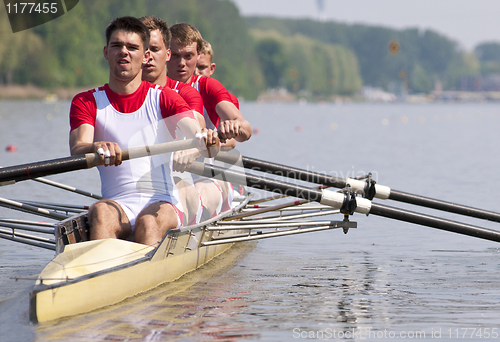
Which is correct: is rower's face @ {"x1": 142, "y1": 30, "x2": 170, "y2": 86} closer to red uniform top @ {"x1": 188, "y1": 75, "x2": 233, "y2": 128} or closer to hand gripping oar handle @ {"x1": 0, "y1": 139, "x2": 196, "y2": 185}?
red uniform top @ {"x1": 188, "y1": 75, "x2": 233, "y2": 128}

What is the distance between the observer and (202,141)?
205 inches

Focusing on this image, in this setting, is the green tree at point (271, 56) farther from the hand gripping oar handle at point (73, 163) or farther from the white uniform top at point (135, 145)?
the hand gripping oar handle at point (73, 163)

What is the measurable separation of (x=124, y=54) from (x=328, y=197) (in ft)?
7.18

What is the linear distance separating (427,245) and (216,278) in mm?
3370

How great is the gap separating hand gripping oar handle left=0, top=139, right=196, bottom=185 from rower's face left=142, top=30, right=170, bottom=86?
1.19 meters

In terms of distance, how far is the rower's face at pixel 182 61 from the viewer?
6.88m

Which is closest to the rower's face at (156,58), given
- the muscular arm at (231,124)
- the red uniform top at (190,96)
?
the red uniform top at (190,96)

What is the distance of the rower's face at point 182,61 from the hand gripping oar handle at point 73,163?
182cm

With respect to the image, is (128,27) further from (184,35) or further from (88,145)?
(184,35)

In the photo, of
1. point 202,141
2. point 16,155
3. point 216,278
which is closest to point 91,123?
point 202,141

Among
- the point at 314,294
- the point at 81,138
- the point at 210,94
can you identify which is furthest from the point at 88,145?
the point at 314,294

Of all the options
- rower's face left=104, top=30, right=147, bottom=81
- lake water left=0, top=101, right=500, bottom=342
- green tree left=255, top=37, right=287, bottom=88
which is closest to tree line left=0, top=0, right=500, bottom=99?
green tree left=255, top=37, right=287, bottom=88

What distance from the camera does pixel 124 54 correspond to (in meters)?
5.27

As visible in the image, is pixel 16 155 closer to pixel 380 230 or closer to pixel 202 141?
pixel 380 230
